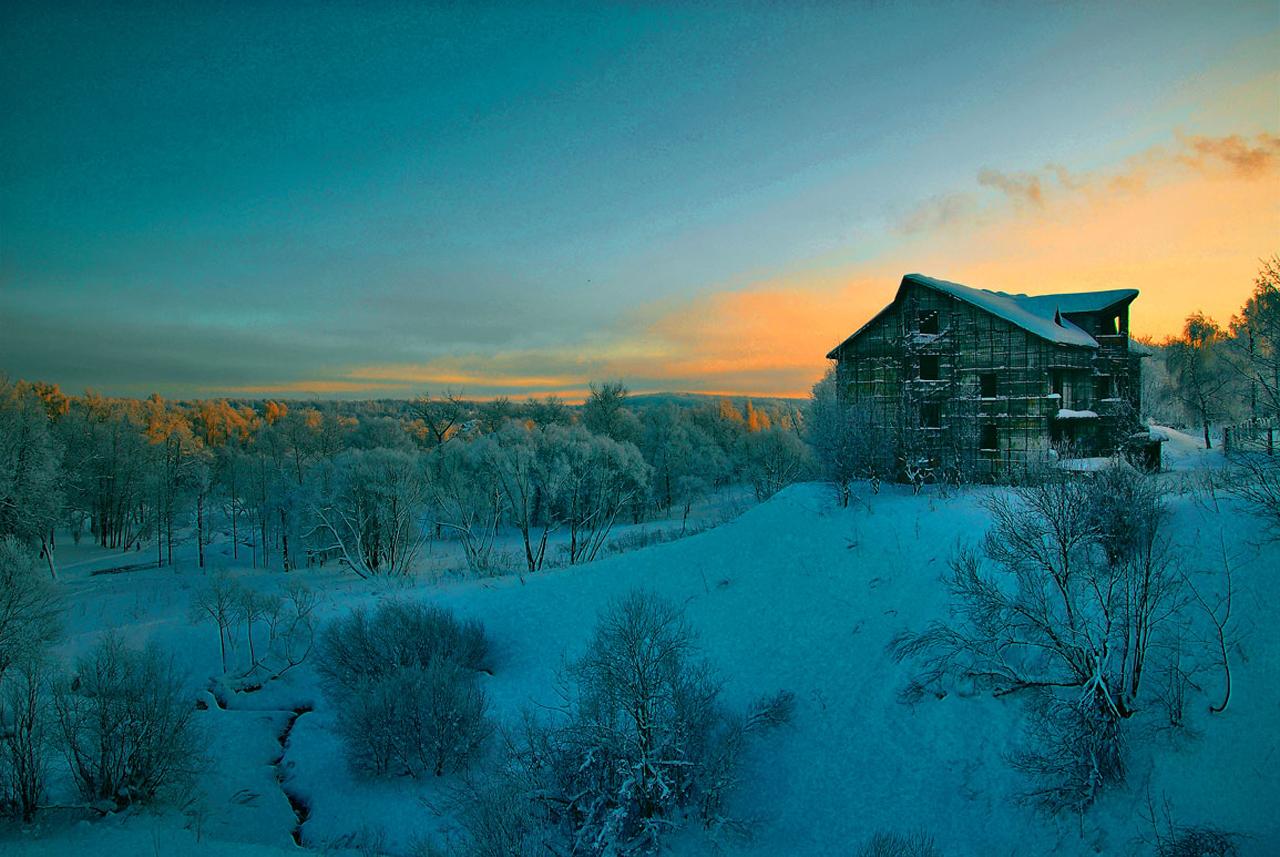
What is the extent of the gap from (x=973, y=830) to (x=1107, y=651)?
13.6 feet

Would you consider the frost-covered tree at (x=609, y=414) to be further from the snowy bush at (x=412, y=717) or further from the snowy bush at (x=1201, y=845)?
the snowy bush at (x=1201, y=845)

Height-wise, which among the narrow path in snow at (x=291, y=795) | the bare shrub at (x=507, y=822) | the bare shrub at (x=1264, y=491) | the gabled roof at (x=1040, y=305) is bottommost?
the narrow path in snow at (x=291, y=795)

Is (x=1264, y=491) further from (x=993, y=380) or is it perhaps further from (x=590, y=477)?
(x=590, y=477)

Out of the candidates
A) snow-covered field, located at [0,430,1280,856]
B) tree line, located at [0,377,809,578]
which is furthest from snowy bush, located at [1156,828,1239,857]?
tree line, located at [0,377,809,578]

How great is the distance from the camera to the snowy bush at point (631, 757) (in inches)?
464

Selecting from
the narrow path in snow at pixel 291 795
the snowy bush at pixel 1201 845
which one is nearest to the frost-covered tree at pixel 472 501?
the narrow path in snow at pixel 291 795

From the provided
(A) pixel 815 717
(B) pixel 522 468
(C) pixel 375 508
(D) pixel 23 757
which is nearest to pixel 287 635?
(D) pixel 23 757

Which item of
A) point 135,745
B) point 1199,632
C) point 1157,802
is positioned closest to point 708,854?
point 1157,802

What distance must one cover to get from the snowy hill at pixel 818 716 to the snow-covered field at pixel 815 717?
0.04 meters

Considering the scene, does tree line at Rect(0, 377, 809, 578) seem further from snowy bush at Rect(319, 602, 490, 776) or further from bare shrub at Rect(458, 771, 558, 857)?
bare shrub at Rect(458, 771, 558, 857)

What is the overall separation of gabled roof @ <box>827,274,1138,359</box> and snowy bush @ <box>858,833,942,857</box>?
21.1 meters

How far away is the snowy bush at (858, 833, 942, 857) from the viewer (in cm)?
982

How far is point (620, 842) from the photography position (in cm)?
1150

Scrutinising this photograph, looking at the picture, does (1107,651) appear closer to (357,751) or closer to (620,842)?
(620,842)
